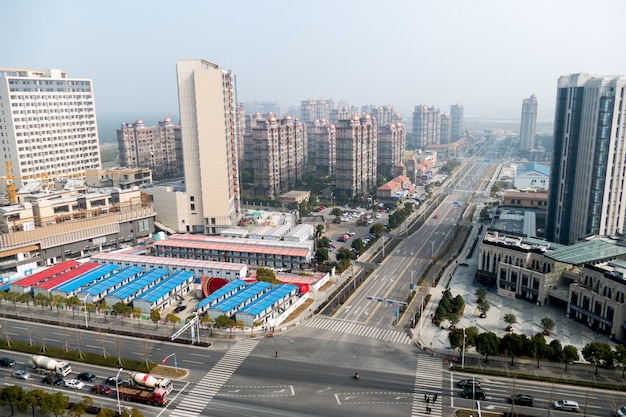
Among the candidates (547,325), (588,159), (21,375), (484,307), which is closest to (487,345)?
(547,325)

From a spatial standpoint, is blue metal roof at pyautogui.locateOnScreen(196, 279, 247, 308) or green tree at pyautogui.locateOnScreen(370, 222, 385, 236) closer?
blue metal roof at pyautogui.locateOnScreen(196, 279, 247, 308)

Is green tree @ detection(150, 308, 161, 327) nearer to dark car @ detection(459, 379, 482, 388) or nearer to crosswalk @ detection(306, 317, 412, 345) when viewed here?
crosswalk @ detection(306, 317, 412, 345)

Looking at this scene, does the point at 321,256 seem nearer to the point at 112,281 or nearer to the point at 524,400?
the point at 112,281

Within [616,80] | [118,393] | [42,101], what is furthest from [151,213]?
[616,80]

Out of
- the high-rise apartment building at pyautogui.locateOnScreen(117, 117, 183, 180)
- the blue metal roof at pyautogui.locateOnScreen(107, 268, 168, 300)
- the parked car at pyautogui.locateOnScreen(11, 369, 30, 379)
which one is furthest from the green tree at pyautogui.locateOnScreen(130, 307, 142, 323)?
the high-rise apartment building at pyautogui.locateOnScreen(117, 117, 183, 180)

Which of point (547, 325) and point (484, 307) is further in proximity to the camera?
point (484, 307)

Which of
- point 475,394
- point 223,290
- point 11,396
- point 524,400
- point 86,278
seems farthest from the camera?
point 86,278

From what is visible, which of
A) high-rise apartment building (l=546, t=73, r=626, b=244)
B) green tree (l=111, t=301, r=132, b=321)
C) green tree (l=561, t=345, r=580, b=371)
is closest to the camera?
green tree (l=561, t=345, r=580, b=371)
